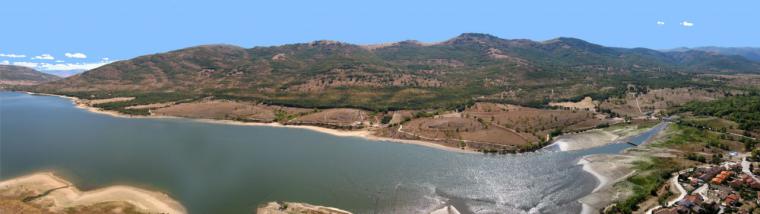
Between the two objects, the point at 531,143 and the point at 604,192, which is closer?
the point at 604,192

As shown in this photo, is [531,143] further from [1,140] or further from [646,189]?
[1,140]

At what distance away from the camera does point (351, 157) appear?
100188 millimetres

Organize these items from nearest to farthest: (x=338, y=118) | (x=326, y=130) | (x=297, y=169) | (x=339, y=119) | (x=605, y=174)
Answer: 1. (x=605, y=174)
2. (x=297, y=169)
3. (x=326, y=130)
4. (x=339, y=119)
5. (x=338, y=118)

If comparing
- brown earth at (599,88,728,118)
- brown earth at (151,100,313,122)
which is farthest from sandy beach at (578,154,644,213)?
brown earth at (151,100,313,122)

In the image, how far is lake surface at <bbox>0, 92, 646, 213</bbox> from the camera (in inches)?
2781

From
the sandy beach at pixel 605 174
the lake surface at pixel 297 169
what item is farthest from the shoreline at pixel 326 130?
the sandy beach at pixel 605 174

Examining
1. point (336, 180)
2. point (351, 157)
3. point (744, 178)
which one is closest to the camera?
point (744, 178)

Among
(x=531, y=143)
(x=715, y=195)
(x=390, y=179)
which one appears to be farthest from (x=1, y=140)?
(x=715, y=195)

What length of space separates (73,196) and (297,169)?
35691 millimetres

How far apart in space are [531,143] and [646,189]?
40132 mm

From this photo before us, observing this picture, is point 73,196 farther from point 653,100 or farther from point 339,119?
point 653,100

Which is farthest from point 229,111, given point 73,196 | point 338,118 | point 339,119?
point 73,196

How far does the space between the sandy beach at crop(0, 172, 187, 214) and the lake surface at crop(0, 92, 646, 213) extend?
2.54m

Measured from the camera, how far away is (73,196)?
70438 mm
